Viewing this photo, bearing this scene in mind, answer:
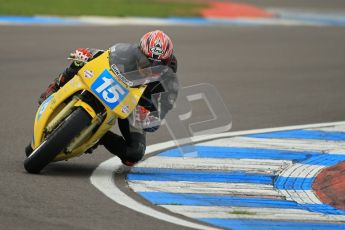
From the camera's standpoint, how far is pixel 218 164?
1066cm

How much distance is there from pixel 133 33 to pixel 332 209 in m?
13.2

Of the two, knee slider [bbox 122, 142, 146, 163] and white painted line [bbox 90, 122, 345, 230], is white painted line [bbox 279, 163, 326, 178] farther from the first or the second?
white painted line [bbox 90, 122, 345, 230]

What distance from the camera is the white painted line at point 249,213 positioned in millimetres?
8438

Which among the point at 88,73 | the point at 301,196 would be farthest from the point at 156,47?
the point at 301,196

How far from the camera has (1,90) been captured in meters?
14.9

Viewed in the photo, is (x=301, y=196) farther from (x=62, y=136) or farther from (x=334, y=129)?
(x=334, y=129)

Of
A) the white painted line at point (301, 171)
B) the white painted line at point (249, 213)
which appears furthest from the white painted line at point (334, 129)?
the white painted line at point (249, 213)

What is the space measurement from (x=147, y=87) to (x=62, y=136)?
1000 millimetres

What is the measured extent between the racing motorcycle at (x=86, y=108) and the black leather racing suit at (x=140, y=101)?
76 millimetres

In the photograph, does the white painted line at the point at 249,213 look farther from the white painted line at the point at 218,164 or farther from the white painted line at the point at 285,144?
the white painted line at the point at 285,144

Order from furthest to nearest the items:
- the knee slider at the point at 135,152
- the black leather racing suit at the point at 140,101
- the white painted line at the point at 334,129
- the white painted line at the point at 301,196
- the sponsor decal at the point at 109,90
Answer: the white painted line at the point at 334,129 → the knee slider at the point at 135,152 → the black leather racing suit at the point at 140,101 → the sponsor decal at the point at 109,90 → the white painted line at the point at 301,196

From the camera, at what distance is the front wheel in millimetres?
9391

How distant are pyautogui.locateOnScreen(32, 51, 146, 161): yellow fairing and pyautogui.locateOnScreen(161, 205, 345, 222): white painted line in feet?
4.17

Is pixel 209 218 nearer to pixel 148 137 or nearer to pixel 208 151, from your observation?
pixel 208 151
